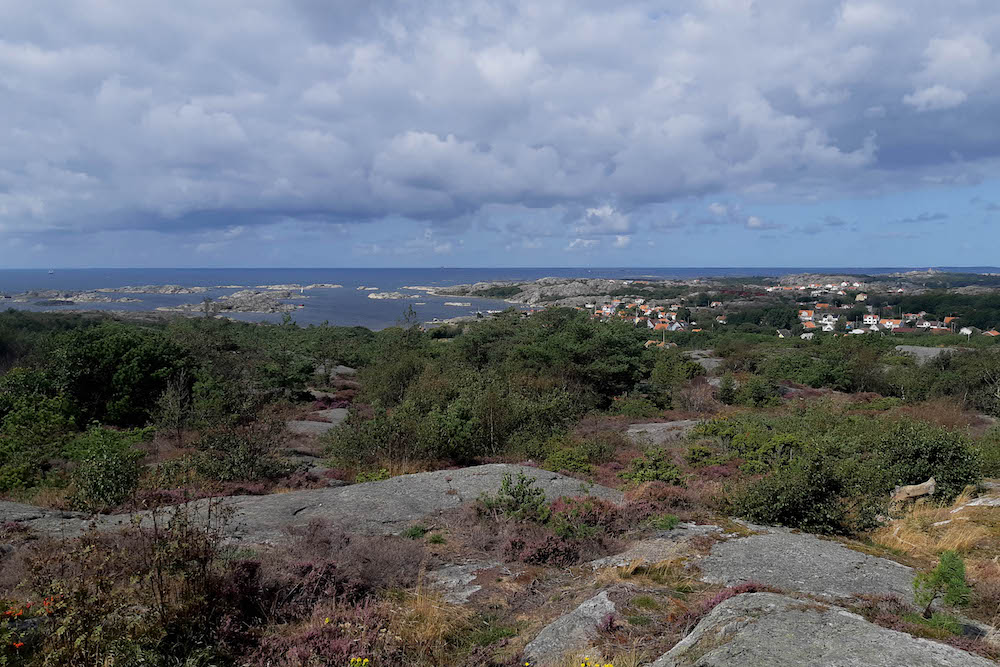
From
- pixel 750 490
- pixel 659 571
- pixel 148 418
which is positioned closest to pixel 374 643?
pixel 659 571

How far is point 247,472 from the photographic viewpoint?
12.3 metres

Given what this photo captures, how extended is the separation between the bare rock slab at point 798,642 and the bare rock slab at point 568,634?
84 centimetres

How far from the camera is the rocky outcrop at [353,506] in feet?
26.3

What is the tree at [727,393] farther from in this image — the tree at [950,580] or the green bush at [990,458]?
the tree at [950,580]

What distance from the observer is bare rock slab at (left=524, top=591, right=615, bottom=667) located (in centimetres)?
495

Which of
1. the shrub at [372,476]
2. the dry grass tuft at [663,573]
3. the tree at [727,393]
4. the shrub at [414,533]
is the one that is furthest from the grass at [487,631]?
the tree at [727,393]

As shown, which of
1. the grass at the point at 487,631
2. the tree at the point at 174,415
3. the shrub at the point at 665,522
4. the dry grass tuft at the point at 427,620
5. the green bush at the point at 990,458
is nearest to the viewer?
the dry grass tuft at the point at 427,620

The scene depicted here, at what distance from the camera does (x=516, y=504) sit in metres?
9.02

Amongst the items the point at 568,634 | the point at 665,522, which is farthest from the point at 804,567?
the point at 568,634

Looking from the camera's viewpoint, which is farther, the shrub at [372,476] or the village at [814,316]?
the village at [814,316]

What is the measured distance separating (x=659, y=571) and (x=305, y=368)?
1136 inches

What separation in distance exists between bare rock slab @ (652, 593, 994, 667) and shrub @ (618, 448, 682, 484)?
6224 millimetres

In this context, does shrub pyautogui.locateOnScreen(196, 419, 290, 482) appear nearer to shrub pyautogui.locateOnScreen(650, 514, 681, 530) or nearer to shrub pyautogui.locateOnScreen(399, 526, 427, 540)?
shrub pyautogui.locateOnScreen(399, 526, 427, 540)

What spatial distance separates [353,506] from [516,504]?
9.61ft
